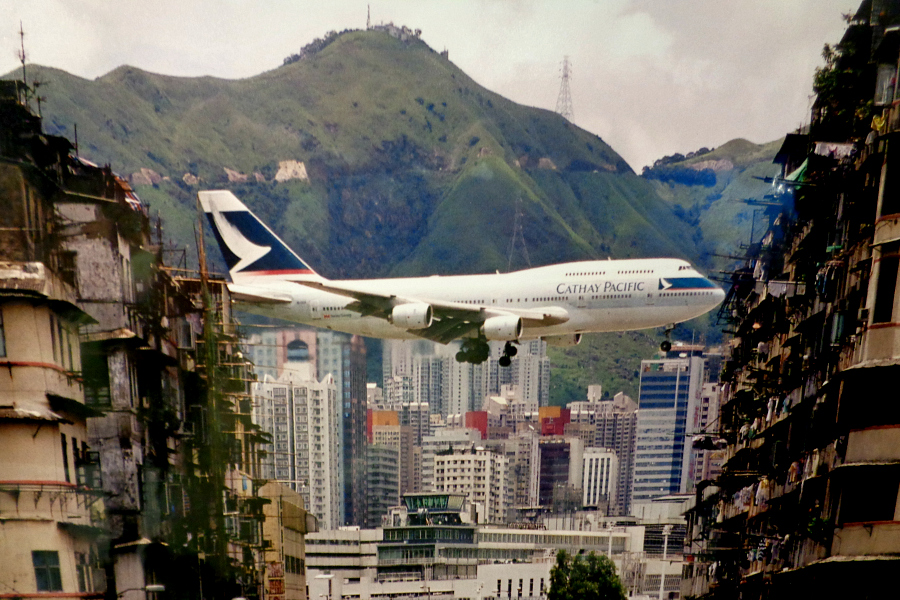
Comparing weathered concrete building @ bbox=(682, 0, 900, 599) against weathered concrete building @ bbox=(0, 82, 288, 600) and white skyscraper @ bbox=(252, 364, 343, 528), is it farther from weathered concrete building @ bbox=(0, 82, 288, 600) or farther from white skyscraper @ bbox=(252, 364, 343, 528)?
white skyscraper @ bbox=(252, 364, 343, 528)

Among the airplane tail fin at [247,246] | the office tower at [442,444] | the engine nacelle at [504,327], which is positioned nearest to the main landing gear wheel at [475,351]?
the engine nacelle at [504,327]

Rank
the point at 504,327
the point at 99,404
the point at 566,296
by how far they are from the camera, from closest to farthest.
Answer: the point at 99,404, the point at 504,327, the point at 566,296

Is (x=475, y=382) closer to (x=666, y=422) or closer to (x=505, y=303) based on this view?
(x=666, y=422)

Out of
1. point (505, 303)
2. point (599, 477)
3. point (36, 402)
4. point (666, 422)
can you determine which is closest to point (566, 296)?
point (505, 303)

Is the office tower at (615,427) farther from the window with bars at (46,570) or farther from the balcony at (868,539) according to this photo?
the window with bars at (46,570)

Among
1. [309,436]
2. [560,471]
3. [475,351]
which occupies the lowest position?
[560,471]

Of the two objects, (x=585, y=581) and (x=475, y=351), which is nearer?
(x=475, y=351)
